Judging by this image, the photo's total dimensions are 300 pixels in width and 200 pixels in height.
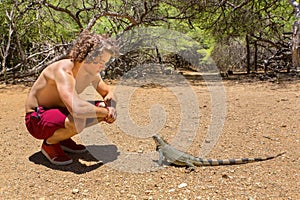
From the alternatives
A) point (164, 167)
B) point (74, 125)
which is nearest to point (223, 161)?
point (164, 167)

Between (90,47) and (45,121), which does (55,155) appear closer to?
(45,121)

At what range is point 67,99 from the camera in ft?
8.86

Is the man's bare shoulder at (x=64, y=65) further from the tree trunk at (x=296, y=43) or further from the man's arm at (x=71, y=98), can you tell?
the tree trunk at (x=296, y=43)

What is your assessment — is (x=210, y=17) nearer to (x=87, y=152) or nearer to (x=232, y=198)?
(x=87, y=152)

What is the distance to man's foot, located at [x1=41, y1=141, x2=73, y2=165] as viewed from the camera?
123 inches

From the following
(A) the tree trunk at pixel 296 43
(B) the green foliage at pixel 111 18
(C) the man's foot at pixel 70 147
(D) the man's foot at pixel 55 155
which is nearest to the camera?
(D) the man's foot at pixel 55 155

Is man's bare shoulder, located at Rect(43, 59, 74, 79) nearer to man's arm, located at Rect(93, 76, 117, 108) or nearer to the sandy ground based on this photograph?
man's arm, located at Rect(93, 76, 117, 108)

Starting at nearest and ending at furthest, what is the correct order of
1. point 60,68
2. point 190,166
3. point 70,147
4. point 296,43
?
point 60,68 < point 190,166 < point 70,147 < point 296,43

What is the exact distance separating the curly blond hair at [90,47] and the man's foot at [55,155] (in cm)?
81

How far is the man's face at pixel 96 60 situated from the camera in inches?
113

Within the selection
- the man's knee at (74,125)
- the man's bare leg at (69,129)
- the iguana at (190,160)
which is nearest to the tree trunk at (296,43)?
the iguana at (190,160)

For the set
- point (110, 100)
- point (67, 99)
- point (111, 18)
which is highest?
point (111, 18)

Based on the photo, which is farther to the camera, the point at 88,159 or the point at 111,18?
the point at 111,18

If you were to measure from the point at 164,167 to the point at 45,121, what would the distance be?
1.06 meters
